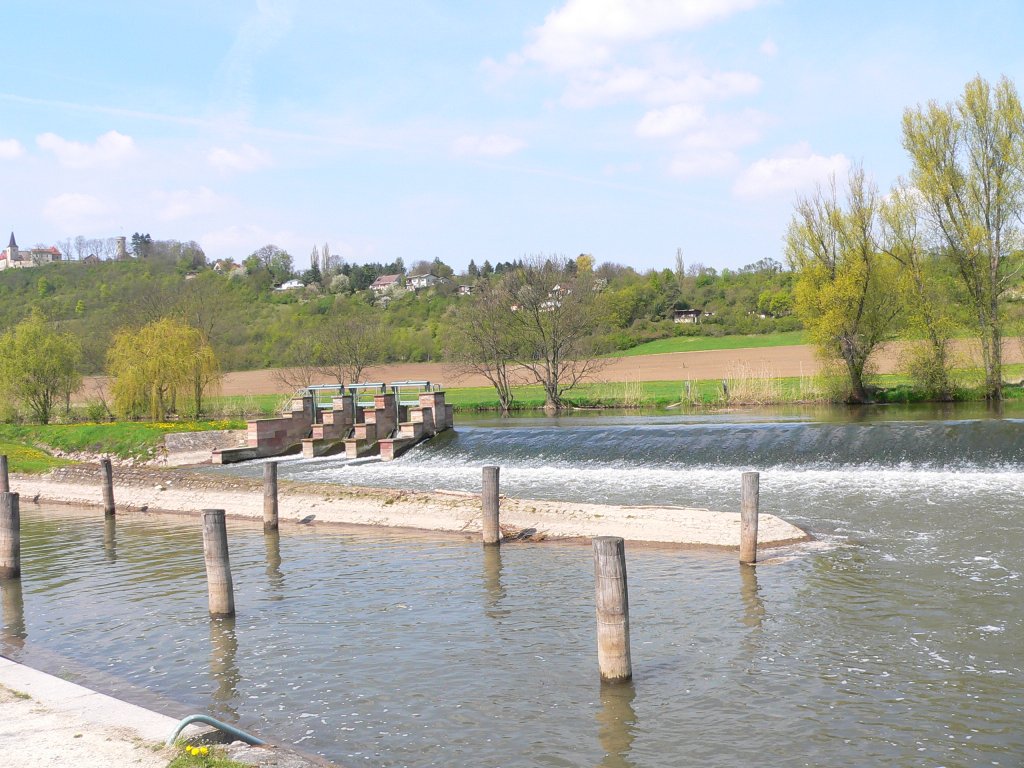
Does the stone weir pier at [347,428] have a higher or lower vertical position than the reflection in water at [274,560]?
higher

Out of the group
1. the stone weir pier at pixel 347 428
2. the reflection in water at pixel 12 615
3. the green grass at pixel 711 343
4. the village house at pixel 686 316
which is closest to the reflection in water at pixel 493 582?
the reflection in water at pixel 12 615

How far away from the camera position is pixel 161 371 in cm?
4244

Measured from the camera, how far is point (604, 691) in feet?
29.9

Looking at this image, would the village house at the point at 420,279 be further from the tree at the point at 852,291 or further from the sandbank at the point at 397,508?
the sandbank at the point at 397,508

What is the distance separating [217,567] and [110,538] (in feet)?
28.3

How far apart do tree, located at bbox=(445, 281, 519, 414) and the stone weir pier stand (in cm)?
1205

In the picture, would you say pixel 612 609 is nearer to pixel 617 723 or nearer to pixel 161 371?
pixel 617 723

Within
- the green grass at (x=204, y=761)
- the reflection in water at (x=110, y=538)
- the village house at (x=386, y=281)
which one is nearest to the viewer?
the green grass at (x=204, y=761)

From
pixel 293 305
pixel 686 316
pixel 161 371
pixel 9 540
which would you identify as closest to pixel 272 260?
pixel 293 305

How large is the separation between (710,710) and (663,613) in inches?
123

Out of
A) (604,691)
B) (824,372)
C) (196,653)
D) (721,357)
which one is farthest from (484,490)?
(721,357)

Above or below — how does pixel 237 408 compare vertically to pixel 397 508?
above

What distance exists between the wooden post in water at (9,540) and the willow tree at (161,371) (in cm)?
2815

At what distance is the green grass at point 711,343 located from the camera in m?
75.3
